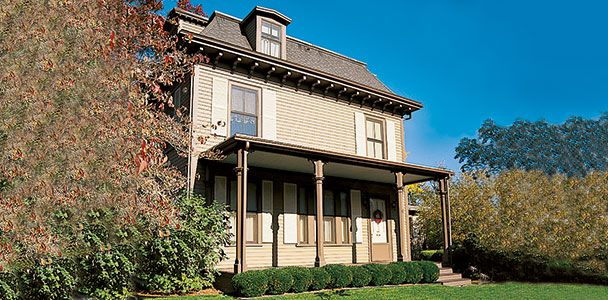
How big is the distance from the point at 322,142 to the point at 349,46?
251 inches

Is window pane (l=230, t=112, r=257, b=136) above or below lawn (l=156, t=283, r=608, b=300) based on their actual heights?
above

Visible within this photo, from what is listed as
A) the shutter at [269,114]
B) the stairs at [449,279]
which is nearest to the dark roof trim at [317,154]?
the shutter at [269,114]

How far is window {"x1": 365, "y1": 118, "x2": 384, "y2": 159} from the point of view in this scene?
15.3 m

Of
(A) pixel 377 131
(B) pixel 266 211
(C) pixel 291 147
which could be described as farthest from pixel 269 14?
(B) pixel 266 211

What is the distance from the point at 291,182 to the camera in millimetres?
13414

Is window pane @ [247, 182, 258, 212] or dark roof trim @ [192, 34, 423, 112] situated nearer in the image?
dark roof trim @ [192, 34, 423, 112]

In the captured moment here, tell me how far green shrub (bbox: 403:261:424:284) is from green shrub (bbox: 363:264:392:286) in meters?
0.73

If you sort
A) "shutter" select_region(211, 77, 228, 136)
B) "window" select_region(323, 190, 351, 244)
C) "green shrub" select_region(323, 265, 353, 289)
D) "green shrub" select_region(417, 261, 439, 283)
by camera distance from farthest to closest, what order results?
"window" select_region(323, 190, 351, 244) → "green shrub" select_region(417, 261, 439, 283) → "shutter" select_region(211, 77, 228, 136) → "green shrub" select_region(323, 265, 353, 289)

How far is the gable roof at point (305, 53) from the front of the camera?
13130 mm

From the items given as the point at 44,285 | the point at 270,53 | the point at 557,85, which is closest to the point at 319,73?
the point at 270,53

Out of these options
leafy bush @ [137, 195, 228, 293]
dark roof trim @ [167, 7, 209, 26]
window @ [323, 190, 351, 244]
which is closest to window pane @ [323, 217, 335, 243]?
window @ [323, 190, 351, 244]

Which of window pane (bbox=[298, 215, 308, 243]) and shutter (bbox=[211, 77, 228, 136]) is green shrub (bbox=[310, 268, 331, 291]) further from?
shutter (bbox=[211, 77, 228, 136])

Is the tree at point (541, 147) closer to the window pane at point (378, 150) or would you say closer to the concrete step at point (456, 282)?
the window pane at point (378, 150)

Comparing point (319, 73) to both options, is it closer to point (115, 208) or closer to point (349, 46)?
point (349, 46)
